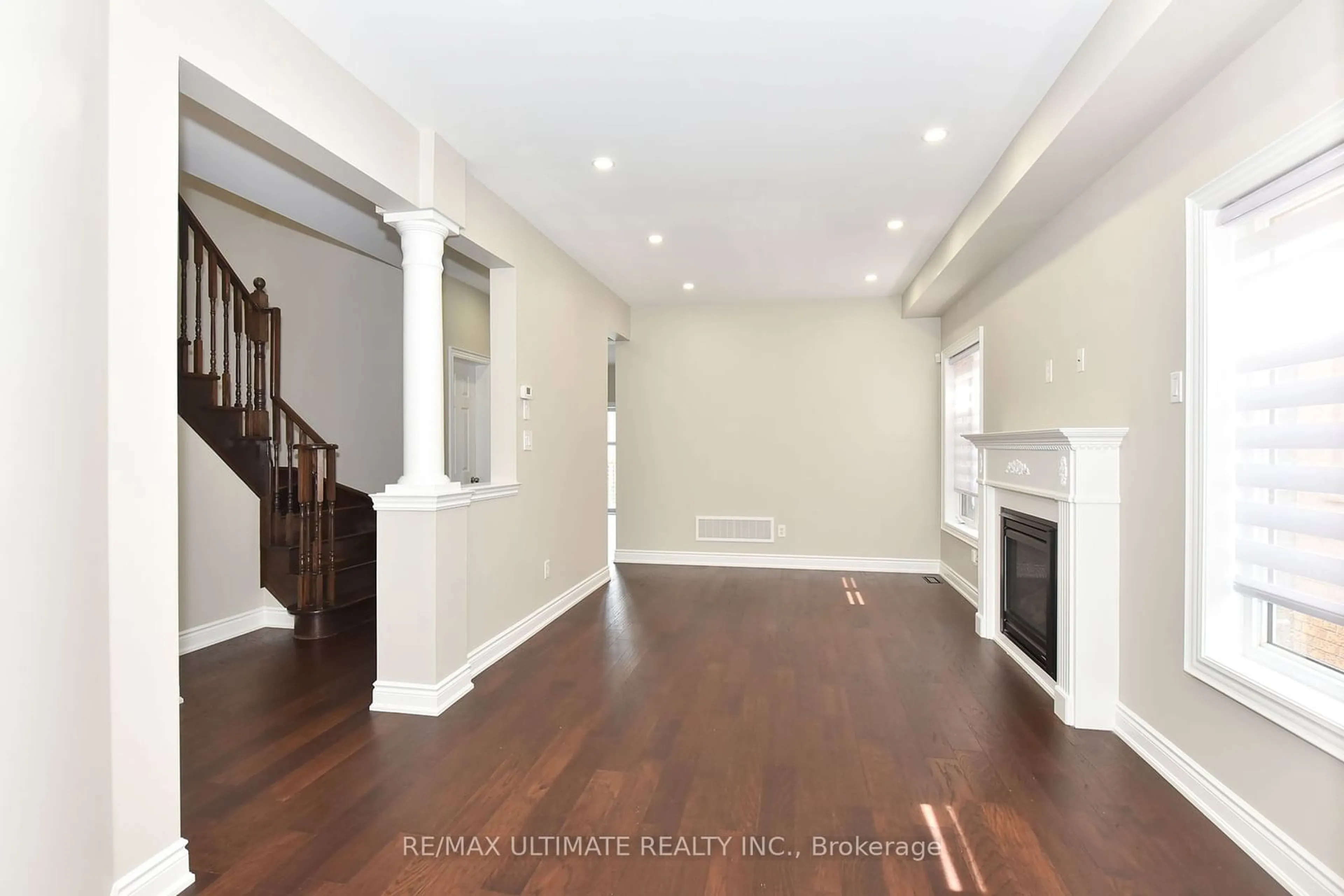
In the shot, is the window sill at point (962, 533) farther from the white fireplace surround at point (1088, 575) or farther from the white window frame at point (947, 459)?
the white fireplace surround at point (1088, 575)

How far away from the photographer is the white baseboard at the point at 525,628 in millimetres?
3627

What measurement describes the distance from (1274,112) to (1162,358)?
887 mm

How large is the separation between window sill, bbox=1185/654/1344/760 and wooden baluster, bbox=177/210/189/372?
5.17m

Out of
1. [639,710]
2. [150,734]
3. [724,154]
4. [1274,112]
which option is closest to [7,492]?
[150,734]

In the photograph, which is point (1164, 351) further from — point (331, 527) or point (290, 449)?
point (290, 449)

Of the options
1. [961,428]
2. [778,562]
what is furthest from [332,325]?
[961,428]

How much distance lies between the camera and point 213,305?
3.96 meters

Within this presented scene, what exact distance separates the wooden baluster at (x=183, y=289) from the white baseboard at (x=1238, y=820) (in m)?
5.27

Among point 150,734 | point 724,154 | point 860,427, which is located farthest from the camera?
point 860,427

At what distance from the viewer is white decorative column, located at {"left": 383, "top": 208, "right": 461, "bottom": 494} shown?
10.4ft

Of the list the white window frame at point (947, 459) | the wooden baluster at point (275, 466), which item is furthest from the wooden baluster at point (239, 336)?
the white window frame at point (947, 459)

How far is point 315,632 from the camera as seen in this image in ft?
14.0

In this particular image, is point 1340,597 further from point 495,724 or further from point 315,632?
point 315,632

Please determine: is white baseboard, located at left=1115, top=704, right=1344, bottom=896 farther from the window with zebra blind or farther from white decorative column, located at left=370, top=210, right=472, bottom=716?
white decorative column, located at left=370, top=210, right=472, bottom=716
